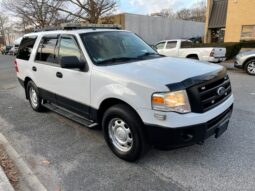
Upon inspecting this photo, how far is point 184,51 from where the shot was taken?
12.2 m

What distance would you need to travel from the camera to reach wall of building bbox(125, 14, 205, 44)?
2747 cm

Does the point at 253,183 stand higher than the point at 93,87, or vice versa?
the point at 93,87

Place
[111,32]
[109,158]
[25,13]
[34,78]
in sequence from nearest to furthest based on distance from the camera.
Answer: [109,158] < [111,32] < [34,78] < [25,13]

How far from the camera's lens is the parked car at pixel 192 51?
11219 mm

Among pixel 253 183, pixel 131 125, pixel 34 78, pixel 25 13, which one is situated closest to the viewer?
pixel 253 183

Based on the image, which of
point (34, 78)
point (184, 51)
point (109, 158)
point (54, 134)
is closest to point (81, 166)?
point (109, 158)

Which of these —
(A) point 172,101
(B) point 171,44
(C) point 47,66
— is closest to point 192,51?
(B) point 171,44

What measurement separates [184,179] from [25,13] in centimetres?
3256

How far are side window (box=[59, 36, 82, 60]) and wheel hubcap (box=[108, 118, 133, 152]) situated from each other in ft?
4.05

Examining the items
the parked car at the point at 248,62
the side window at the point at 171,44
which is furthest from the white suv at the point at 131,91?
the side window at the point at 171,44

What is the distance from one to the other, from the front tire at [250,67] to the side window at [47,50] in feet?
28.2

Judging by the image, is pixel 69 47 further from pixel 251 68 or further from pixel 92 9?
pixel 92 9

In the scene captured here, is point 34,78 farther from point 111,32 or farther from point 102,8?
point 102,8

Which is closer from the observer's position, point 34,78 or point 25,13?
point 34,78
